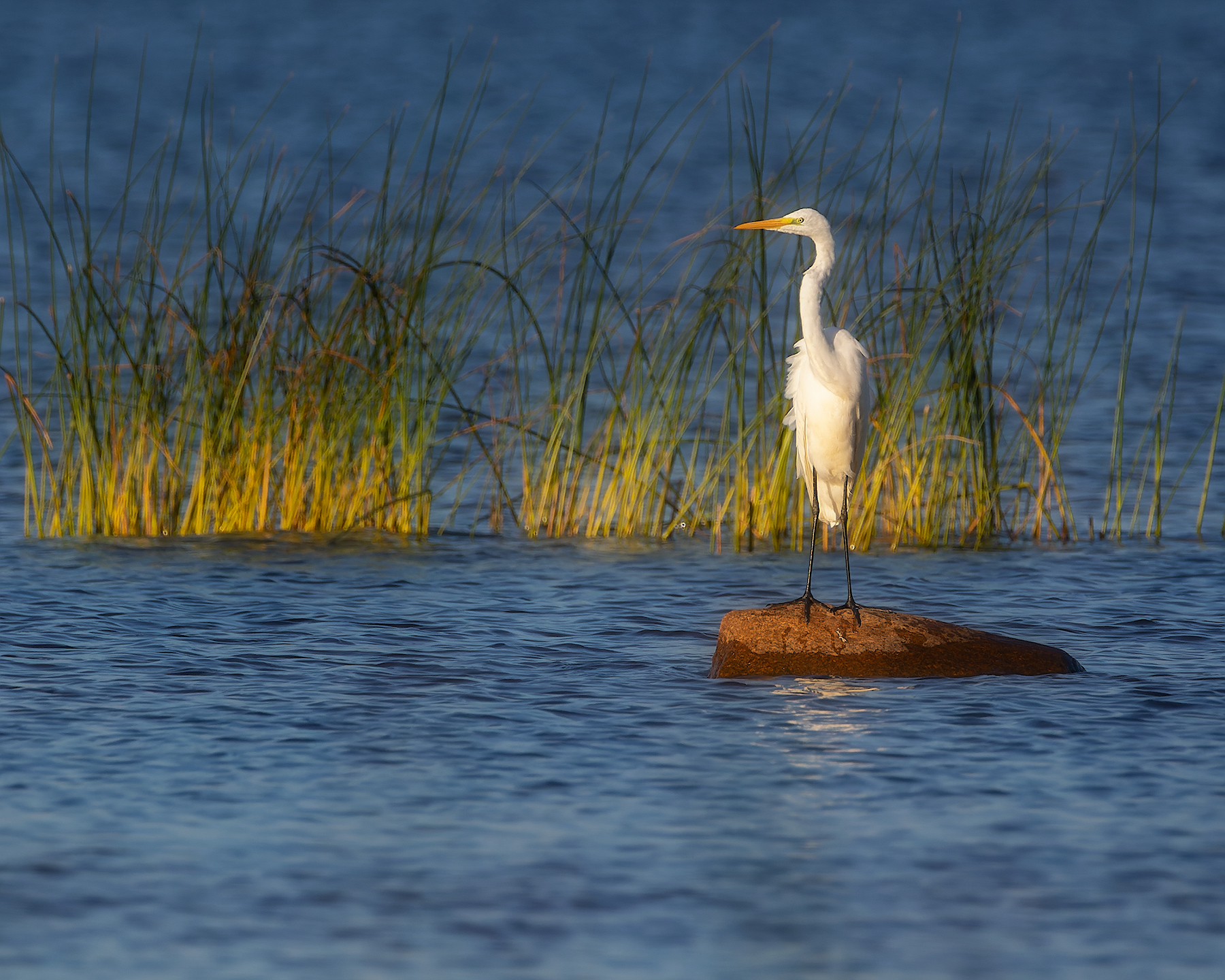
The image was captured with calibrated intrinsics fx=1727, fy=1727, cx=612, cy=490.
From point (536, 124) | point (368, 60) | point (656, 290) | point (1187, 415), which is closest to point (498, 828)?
point (1187, 415)

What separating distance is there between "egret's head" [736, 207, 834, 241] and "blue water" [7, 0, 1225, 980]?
4.65 feet

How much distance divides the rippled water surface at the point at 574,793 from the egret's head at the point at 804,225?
4.65ft

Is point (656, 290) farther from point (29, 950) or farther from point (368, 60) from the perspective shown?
point (368, 60)

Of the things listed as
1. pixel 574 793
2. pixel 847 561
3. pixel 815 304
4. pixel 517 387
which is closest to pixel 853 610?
→ pixel 847 561

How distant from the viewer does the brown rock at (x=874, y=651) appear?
5.28 metres

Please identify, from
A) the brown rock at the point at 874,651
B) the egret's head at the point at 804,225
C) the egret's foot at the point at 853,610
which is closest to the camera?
the brown rock at the point at 874,651

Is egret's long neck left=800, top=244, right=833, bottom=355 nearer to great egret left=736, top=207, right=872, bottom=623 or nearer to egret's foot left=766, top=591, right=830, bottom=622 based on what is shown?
great egret left=736, top=207, right=872, bottom=623

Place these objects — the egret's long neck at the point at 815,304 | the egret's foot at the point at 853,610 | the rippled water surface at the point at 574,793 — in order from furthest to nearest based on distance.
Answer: the egret's long neck at the point at 815,304 < the egret's foot at the point at 853,610 < the rippled water surface at the point at 574,793

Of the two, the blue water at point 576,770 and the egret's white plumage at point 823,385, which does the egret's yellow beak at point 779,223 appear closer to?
the egret's white plumage at point 823,385

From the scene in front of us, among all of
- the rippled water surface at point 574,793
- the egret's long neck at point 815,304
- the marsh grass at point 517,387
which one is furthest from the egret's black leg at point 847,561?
the marsh grass at point 517,387

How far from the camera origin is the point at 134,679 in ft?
16.9

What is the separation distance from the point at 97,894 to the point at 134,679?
1.80 metres

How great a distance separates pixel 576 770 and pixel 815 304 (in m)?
1.99

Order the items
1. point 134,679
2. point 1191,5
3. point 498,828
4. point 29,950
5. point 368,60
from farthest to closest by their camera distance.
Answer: point 1191,5 < point 368,60 < point 134,679 < point 498,828 < point 29,950
